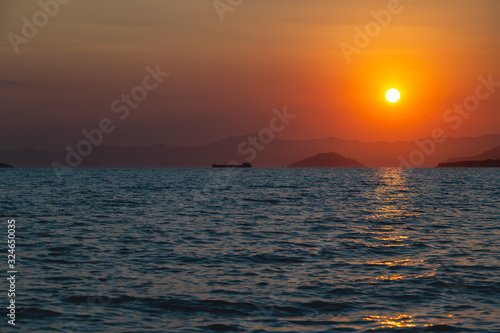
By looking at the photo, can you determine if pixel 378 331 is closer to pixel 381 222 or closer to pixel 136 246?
pixel 136 246

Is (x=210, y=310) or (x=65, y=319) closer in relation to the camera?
(x=65, y=319)

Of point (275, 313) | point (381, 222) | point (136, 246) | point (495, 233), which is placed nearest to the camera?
point (275, 313)

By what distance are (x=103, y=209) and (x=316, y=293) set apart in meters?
37.8

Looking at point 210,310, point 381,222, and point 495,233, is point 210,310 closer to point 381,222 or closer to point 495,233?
point 495,233

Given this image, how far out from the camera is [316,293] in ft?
62.5

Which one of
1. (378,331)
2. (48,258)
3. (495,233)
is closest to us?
(378,331)

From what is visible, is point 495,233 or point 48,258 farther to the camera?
point 495,233

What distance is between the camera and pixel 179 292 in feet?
62.6

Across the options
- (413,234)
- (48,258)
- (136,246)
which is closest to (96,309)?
(48,258)

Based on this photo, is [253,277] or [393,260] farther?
[393,260]

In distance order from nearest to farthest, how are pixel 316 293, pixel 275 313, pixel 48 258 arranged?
pixel 275 313
pixel 316 293
pixel 48 258

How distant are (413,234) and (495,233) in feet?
16.7

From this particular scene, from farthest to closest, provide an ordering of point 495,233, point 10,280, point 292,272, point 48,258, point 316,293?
point 495,233 < point 48,258 < point 292,272 < point 10,280 < point 316,293

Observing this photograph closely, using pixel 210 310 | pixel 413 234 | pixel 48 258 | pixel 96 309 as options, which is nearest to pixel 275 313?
pixel 210 310
